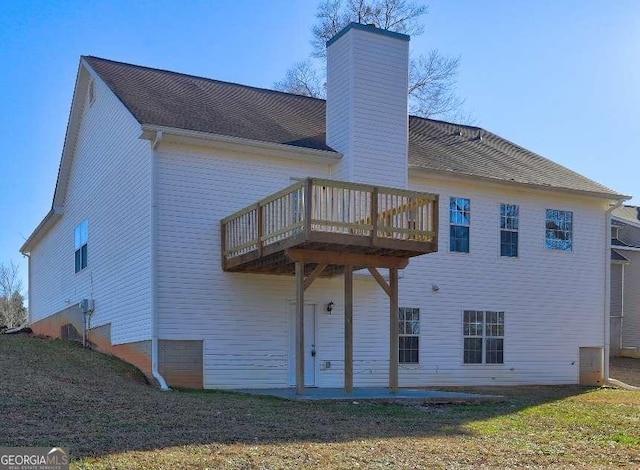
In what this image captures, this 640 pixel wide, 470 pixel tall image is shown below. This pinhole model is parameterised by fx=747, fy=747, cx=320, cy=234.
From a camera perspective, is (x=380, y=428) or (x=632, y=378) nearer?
(x=380, y=428)

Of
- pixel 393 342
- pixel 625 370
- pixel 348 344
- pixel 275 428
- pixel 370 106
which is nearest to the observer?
pixel 275 428

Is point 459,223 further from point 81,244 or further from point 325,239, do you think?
A: point 81,244

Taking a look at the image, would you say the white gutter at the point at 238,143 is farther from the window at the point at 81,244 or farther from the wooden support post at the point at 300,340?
the window at the point at 81,244

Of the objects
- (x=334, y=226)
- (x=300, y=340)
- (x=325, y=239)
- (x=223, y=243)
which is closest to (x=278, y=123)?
(x=223, y=243)

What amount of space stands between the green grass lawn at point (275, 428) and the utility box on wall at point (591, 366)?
550cm

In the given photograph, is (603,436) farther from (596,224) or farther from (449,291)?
(596,224)

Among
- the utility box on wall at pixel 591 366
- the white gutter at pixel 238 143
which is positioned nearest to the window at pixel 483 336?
the utility box on wall at pixel 591 366

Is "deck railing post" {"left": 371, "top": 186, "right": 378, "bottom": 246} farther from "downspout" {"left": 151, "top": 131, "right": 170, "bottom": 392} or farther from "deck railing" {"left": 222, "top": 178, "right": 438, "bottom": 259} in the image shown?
"downspout" {"left": 151, "top": 131, "right": 170, "bottom": 392}

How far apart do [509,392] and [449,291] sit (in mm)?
2807

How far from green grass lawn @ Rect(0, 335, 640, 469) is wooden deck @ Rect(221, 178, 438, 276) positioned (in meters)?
2.68

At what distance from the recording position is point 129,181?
1653 centimetres

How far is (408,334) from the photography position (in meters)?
17.8

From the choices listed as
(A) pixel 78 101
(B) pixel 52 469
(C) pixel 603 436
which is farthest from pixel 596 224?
(B) pixel 52 469

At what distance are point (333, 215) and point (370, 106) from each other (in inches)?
172
